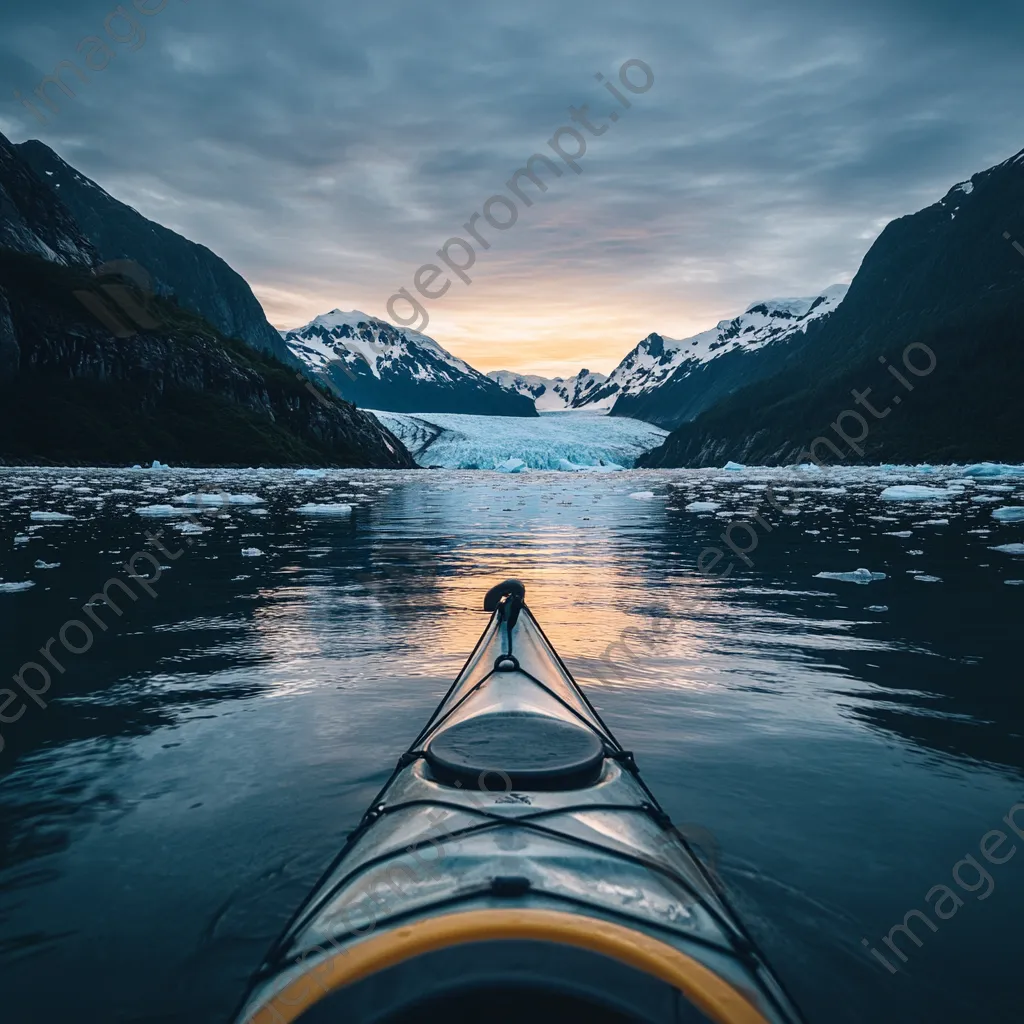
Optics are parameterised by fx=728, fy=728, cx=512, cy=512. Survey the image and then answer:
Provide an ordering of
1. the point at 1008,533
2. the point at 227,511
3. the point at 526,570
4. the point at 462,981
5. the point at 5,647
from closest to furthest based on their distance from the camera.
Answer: the point at 462,981, the point at 5,647, the point at 526,570, the point at 1008,533, the point at 227,511

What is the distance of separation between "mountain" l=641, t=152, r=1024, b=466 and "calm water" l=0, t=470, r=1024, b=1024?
3180 inches

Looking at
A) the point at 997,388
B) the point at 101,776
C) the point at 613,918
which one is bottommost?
the point at 101,776

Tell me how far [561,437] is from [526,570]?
416ft

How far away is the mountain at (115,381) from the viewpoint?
72688 millimetres

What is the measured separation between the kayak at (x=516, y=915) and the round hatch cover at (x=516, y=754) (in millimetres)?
10

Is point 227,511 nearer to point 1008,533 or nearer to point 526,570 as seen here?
point 526,570

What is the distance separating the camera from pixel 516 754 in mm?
3488

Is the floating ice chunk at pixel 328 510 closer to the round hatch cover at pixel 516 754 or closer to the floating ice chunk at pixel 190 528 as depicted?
the floating ice chunk at pixel 190 528

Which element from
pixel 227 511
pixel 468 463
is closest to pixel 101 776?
pixel 227 511

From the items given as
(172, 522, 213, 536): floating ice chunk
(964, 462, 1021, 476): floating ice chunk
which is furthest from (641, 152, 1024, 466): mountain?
(172, 522, 213, 536): floating ice chunk

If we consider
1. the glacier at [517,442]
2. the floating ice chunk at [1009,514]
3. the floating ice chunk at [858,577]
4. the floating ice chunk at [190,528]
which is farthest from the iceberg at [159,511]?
the glacier at [517,442]

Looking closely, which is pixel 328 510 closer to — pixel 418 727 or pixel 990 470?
pixel 418 727

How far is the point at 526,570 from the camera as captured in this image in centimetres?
1377

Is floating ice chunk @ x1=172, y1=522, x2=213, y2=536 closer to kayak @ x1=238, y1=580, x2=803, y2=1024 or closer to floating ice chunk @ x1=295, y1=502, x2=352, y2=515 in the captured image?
floating ice chunk @ x1=295, y1=502, x2=352, y2=515
